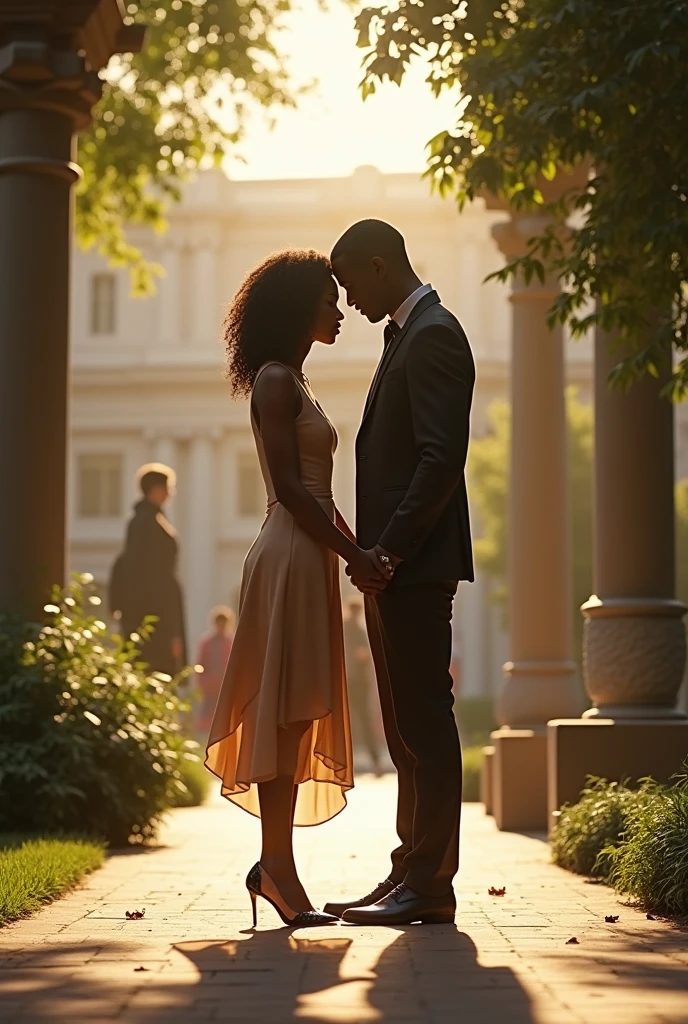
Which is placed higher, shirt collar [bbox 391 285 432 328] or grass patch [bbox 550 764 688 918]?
shirt collar [bbox 391 285 432 328]

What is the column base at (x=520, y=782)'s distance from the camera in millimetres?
11234

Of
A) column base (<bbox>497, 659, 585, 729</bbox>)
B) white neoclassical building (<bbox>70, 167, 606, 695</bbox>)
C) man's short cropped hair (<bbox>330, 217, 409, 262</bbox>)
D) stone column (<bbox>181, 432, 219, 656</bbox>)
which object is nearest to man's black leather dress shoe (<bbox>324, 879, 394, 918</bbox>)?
man's short cropped hair (<bbox>330, 217, 409, 262</bbox>)

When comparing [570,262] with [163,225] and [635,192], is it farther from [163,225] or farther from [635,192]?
[163,225]

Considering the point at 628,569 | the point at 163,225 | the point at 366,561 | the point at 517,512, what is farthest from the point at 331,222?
the point at 366,561

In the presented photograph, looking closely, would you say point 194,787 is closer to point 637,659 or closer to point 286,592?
point 637,659

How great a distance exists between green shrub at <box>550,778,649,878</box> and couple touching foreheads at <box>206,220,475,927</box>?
178 centimetres

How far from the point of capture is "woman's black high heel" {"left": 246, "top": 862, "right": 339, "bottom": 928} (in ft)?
18.3

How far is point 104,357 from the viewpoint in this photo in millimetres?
52750

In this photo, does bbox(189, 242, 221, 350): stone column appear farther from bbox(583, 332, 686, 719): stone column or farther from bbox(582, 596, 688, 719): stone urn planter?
bbox(582, 596, 688, 719): stone urn planter

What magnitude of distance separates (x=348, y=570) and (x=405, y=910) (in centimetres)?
108

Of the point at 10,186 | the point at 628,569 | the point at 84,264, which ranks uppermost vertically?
the point at 84,264

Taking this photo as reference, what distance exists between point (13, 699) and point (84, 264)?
1814 inches

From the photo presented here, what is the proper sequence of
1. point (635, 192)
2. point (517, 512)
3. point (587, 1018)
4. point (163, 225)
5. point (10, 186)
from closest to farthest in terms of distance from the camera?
1. point (587, 1018)
2. point (635, 192)
3. point (10, 186)
4. point (517, 512)
5. point (163, 225)

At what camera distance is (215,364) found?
52156 millimetres
